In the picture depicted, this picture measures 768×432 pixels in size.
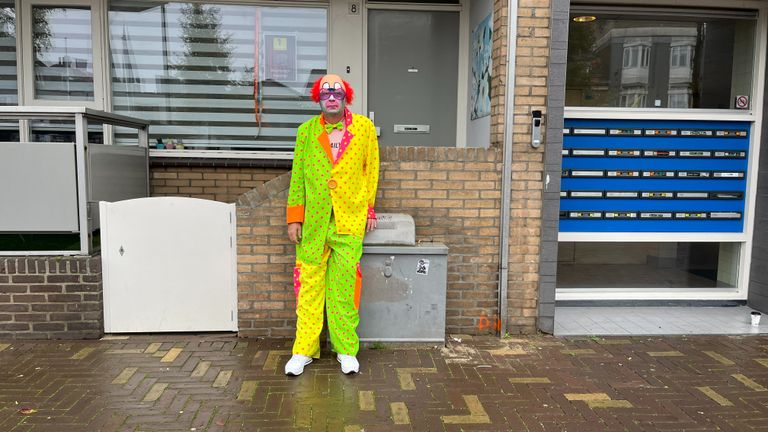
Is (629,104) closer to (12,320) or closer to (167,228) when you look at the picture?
(167,228)

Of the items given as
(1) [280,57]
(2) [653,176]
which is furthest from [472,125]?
(1) [280,57]

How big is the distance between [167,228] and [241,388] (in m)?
1.59

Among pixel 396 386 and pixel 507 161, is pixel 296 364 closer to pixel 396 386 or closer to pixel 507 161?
pixel 396 386

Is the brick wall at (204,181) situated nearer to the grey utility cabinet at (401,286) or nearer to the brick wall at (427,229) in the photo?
the brick wall at (427,229)

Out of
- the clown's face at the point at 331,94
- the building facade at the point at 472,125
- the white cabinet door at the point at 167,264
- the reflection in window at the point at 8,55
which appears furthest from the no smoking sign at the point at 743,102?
the reflection in window at the point at 8,55

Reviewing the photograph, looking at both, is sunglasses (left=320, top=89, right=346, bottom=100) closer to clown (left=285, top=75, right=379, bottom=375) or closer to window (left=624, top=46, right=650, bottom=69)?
clown (left=285, top=75, right=379, bottom=375)

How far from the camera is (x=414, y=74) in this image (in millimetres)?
6578

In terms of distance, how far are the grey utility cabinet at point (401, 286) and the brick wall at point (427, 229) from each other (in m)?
0.32

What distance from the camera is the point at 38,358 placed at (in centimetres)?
438

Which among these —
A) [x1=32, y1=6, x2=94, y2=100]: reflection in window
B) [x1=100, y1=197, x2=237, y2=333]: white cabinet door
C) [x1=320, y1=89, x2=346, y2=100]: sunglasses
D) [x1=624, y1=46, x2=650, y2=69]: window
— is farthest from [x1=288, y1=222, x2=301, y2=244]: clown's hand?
[x1=624, y1=46, x2=650, y2=69]: window

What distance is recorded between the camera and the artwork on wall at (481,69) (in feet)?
17.4

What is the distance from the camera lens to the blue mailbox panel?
19.1ft

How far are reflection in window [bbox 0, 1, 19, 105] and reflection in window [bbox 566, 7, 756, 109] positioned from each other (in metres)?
5.96

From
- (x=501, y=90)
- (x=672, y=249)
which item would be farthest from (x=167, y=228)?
(x=672, y=249)
